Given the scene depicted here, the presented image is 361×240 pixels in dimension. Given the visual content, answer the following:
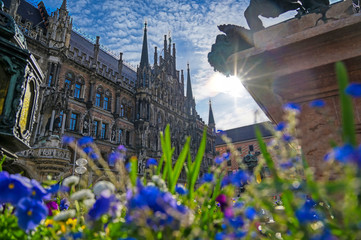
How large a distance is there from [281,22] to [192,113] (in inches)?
1310

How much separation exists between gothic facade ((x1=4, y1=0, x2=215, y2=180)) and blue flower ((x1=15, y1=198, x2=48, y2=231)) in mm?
14718

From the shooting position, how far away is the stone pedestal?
2.17m

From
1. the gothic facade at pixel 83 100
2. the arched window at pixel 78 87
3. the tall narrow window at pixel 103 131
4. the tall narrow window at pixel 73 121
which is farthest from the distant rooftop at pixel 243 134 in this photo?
the tall narrow window at pixel 73 121

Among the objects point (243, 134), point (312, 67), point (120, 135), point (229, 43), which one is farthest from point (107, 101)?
point (243, 134)

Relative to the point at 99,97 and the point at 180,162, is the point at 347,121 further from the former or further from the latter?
the point at 99,97

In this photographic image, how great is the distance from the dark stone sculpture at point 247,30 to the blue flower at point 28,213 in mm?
2475

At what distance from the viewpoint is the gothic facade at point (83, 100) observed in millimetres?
15620

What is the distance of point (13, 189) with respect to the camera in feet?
3.66

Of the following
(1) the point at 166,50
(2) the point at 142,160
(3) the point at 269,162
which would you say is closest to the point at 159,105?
(2) the point at 142,160

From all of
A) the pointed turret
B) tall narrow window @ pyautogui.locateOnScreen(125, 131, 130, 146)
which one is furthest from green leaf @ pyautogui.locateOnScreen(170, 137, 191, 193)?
the pointed turret

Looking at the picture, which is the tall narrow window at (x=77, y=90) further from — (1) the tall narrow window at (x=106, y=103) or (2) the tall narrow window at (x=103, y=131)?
(2) the tall narrow window at (x=103, y=131)

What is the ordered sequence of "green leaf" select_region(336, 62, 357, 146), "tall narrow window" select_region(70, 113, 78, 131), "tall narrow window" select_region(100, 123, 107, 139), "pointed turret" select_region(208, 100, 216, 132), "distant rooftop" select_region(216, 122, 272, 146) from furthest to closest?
"pointed turret" select_region(208, 100, 216, 132) → "distant rooftop" select_region(216, 122, 272, 146) → "tall narrow window" select_region(100, 123, 107, 139) → "tall narrow window" select_region(70, 113, 78, 131) → "green leaf" select_region(336, 62, 357, 146)

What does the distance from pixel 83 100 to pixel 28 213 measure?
68.2ft

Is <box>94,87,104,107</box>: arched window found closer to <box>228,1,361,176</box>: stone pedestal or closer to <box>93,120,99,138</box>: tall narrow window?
<box>93,120,99,138</box>: tall narrow window
